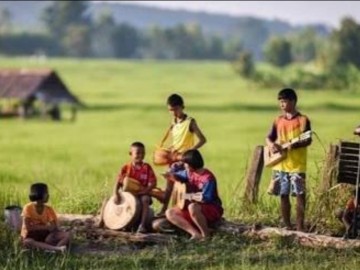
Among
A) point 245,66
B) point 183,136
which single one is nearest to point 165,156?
point 183,136

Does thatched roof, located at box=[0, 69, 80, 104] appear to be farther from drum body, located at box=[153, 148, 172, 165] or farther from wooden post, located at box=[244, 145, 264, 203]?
drum body, located at box=[153, 148, 172, 165]

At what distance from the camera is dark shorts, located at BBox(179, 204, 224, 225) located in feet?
27.0

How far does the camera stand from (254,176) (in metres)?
9.48

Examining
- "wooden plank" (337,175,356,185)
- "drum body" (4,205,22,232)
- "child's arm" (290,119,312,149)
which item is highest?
"child's arm" (290,119,312,149)

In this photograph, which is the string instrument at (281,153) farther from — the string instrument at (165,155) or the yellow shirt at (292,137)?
the string instrument at (165,155)

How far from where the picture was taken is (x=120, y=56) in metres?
117

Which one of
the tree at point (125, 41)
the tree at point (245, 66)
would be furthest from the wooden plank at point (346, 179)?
the tree at point (125, 41)

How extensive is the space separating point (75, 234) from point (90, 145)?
18942 millimetres

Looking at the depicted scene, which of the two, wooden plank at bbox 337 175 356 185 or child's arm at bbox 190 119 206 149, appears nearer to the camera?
wooden plank at bbox 337 175 356 185

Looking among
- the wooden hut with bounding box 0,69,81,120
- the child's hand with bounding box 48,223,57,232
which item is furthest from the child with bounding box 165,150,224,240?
the wooden hut with bounding box 0,69,81,120

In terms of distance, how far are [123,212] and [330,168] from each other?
6.72 feet

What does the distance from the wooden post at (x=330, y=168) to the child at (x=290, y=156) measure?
47 centimetres

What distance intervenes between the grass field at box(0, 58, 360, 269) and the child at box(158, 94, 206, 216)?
3.18 feet

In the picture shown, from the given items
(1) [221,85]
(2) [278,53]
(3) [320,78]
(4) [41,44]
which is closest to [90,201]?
(3) [320,78]
